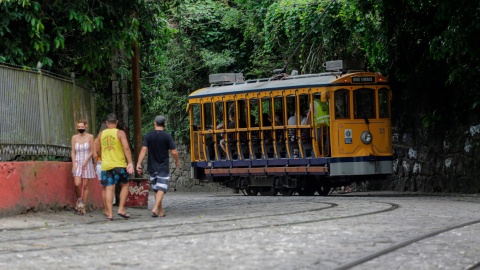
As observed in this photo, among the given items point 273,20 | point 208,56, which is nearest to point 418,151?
point 273,20

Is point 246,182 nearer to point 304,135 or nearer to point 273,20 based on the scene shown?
point 304,135

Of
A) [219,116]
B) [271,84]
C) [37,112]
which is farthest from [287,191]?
[37,112]

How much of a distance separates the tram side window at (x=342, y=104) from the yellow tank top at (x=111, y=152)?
7.92 meters

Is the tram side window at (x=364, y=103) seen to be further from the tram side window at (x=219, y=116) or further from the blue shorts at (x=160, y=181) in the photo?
the blue shorts at (x=160, y=181)

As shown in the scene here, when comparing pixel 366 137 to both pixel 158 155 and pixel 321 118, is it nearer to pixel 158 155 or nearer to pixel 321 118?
pixel 321 118

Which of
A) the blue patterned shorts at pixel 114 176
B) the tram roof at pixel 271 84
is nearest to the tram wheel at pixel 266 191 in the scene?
the tram roof at pixel 271 84

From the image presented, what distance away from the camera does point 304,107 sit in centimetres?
1880

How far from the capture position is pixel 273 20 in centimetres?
2541

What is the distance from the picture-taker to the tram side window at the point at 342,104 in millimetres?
18103

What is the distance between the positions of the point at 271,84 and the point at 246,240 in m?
11.6

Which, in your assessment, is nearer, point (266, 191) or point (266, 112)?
point (266, 112)

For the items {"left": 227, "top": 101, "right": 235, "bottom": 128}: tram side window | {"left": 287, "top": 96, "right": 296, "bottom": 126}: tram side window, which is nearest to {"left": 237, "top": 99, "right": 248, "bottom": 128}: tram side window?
{"left": 227, "top": 101, "right": 235, "bottom": 128}: tram side window

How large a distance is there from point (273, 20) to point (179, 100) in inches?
295

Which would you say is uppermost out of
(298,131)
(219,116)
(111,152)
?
(219,116)
